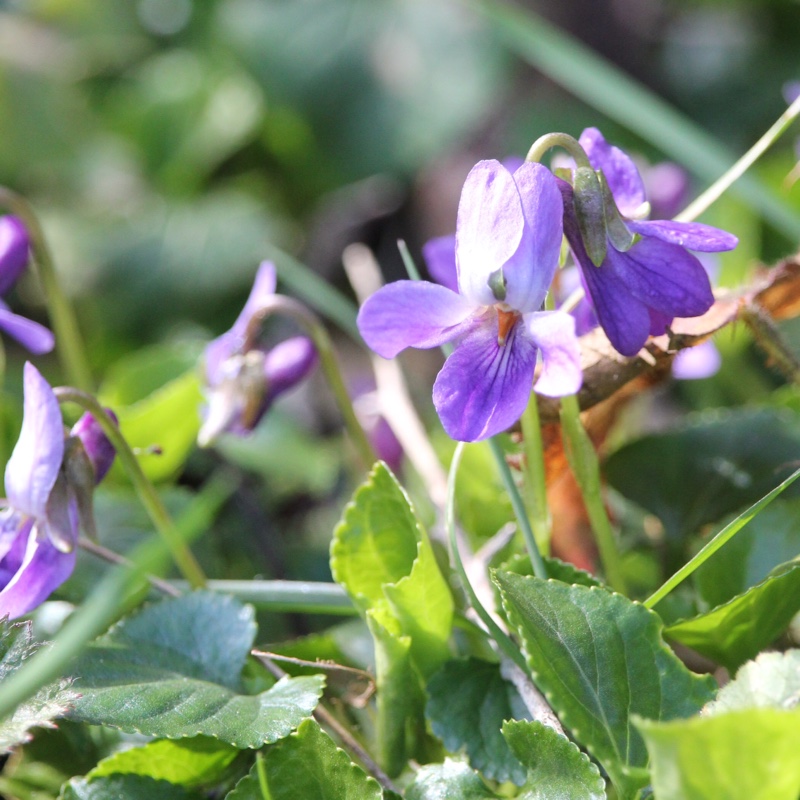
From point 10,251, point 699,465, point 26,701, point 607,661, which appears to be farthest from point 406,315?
point 10,251

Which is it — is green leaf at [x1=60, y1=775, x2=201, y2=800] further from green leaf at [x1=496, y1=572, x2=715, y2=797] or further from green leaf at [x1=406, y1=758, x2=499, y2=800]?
green leaf at [x1=496, y1=572, x2=715, y2=797]

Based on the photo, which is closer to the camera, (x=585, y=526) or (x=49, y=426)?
(x=49, y=426)

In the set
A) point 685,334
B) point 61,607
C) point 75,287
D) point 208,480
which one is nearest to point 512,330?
point 685,334

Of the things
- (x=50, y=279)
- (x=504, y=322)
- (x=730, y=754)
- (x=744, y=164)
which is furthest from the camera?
(x=50, y=279)

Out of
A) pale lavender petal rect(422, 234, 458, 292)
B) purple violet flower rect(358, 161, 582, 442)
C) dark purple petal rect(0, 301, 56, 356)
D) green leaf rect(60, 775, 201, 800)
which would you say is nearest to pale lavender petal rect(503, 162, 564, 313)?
purple violet flower rect(358, 161, 582, 442)

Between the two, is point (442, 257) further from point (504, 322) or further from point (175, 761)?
point (175, 761)

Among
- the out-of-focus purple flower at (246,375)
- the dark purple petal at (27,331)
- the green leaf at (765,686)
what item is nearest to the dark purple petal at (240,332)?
the out-of-focus purple flower at (246,375)

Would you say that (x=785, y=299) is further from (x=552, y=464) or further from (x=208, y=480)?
(x=208, y=480)
